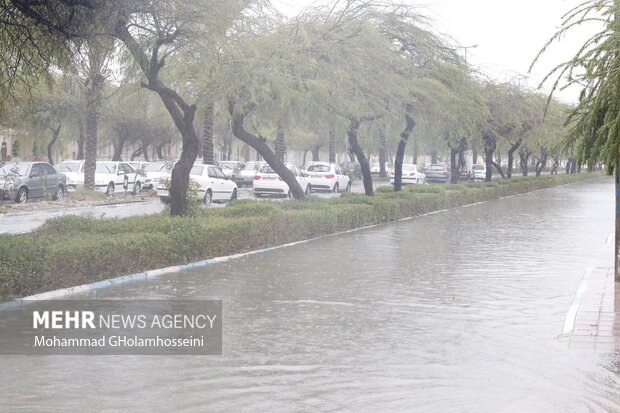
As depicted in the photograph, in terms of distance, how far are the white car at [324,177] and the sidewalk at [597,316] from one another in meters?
32.4

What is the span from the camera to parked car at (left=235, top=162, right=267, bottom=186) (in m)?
49.7

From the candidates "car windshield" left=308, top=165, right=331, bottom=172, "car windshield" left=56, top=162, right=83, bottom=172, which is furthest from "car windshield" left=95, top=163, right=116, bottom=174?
"car windshield" left=308, top=165, right=331, bottom=172

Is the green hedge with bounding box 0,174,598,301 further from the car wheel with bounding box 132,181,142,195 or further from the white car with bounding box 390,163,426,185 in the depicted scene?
the white car with bounding box 390,163,426,185

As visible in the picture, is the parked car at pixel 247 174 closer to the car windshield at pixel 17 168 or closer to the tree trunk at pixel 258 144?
the car windshield at pixel 17 168

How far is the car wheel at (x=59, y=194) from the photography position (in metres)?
33.7

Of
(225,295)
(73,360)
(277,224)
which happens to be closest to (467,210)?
(277,224)

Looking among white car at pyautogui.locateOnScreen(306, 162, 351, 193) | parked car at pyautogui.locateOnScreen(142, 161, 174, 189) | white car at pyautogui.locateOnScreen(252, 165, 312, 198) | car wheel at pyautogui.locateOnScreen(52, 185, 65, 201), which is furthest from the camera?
white car at pyautogui.locateOnScreen(306, 162, 351, 193)

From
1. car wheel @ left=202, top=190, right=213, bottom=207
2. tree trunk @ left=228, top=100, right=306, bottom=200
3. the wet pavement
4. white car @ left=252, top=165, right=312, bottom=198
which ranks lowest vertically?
the wet pavement

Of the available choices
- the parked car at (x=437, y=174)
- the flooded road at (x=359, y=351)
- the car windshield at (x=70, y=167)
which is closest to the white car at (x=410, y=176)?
the parked car at (x=437, y=174)

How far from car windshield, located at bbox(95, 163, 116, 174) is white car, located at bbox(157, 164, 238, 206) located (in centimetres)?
513

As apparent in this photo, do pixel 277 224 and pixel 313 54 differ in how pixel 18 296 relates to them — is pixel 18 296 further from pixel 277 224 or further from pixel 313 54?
pixel 313 54

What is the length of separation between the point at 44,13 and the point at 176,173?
6289mm

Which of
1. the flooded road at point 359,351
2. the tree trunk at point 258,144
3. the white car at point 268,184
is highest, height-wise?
the tree trunk at point 258,144

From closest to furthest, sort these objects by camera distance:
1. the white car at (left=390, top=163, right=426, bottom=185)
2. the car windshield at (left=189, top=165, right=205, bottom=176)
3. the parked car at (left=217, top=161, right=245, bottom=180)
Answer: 1. the car windshield at (left=189, top=165, right=205, bottom=176)
2. the parked car at (left=217, top=161, right=245, bottom=180)
3. the white car at (left=390, top=163, right=426, bottom=185)
